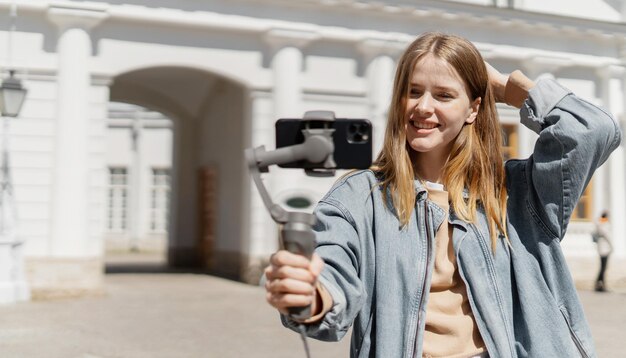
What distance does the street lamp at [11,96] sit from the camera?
10.3m

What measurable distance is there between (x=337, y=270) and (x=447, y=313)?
0.33m

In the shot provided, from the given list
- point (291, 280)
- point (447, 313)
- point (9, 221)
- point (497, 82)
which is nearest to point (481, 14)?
point (9, 221)

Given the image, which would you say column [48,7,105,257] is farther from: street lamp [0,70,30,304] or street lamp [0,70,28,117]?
street lamp [0,70,28,117]

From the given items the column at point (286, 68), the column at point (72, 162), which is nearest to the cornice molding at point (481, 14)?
the column at point (286, 68)

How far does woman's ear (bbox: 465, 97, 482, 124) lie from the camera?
1.85 meters

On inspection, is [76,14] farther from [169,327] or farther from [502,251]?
[502,251]

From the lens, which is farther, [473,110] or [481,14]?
[481,14]

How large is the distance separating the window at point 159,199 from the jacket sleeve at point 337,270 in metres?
26.8

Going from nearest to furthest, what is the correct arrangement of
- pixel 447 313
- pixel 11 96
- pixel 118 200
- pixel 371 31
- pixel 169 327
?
pixel 447 313 < pixel 169 327 < pixel 11 96 < pixel 371 31 < pixel 118 200

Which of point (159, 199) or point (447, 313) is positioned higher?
point (447, 313)

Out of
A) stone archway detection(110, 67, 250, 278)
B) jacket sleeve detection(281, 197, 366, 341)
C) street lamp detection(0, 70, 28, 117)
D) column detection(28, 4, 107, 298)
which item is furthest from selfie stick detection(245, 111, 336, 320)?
stone archway detection(110, 67, 250, 278)

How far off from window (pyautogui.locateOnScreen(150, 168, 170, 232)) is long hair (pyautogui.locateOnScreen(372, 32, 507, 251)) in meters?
26.6

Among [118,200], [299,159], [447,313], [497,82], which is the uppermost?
[497,82]

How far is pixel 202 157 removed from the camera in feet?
58.0
